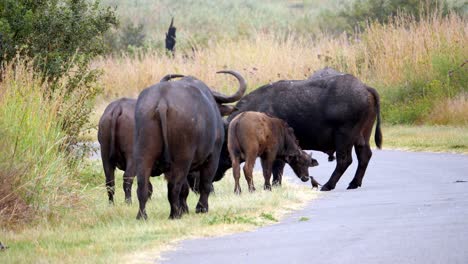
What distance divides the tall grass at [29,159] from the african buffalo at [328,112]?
3741 millimetres

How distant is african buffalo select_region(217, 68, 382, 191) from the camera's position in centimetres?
1694

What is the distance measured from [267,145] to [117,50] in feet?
114

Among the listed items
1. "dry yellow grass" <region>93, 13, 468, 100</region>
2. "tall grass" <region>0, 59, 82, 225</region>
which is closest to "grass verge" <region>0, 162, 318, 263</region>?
"tall grass" <region>0, 59, 82, 225</region>

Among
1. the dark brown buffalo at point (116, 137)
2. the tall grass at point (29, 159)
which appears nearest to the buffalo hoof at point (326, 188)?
the dark brown buffalo at point (116, 137)

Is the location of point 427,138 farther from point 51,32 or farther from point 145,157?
point 145,157

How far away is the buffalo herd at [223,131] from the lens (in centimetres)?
1197

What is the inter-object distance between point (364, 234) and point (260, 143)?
5730 mm

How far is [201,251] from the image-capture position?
9.98 metres

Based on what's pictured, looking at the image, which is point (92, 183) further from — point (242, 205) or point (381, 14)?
point (381, 14)

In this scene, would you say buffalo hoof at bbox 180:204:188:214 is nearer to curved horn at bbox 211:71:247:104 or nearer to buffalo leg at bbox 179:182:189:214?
buffalo leg at bbox 179:182:189:214

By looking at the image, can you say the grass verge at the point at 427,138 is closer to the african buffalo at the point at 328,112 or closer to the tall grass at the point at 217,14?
the african buffalo at the point at 328,112

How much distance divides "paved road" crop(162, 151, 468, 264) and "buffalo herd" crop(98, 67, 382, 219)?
1.17 meters

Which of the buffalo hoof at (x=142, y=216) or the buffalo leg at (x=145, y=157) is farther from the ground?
the buffalo leg at (x=145, y=157)

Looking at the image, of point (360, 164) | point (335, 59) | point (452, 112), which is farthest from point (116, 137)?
point (335, 59)
